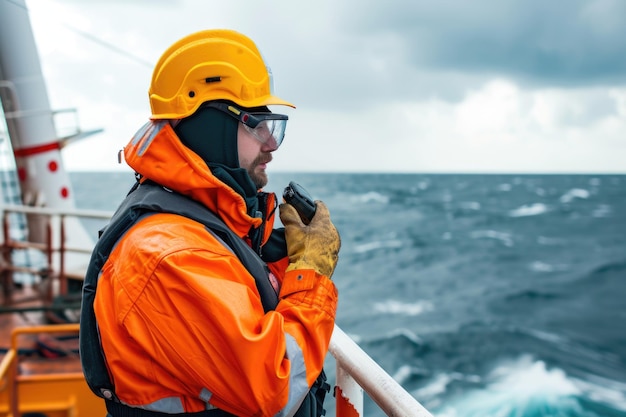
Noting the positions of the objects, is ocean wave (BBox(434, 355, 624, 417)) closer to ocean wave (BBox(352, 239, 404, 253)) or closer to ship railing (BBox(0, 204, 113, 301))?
ship railing (BBox(0, 204, 113, 301))

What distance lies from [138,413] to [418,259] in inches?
901

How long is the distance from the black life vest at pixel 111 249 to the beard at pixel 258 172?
161mm

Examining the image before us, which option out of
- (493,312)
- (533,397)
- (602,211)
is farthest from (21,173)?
(602,211)

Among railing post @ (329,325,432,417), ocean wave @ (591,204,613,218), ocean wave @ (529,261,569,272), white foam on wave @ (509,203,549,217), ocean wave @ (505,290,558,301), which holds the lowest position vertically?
ocean wave @ (591,204,613,218)

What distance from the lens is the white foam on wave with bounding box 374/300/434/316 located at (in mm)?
15328

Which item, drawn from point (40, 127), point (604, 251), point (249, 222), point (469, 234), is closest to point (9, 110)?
point (40, 127)

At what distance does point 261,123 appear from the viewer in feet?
5.21

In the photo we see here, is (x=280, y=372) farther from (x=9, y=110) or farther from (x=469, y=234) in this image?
(x=469, y=234)

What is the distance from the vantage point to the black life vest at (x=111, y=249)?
1478 mm

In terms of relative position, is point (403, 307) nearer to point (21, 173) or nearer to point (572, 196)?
point (21, 173)

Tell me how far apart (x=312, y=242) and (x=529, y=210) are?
149 feet

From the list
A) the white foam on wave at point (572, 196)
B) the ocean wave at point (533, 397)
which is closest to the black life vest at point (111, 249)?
the ocean wave at point (533, 397)

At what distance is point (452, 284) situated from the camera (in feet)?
62.1

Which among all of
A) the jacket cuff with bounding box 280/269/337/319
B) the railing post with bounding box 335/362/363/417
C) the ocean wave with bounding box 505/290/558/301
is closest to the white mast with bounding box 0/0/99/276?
the railing post with bounding box 335/362/363/417
